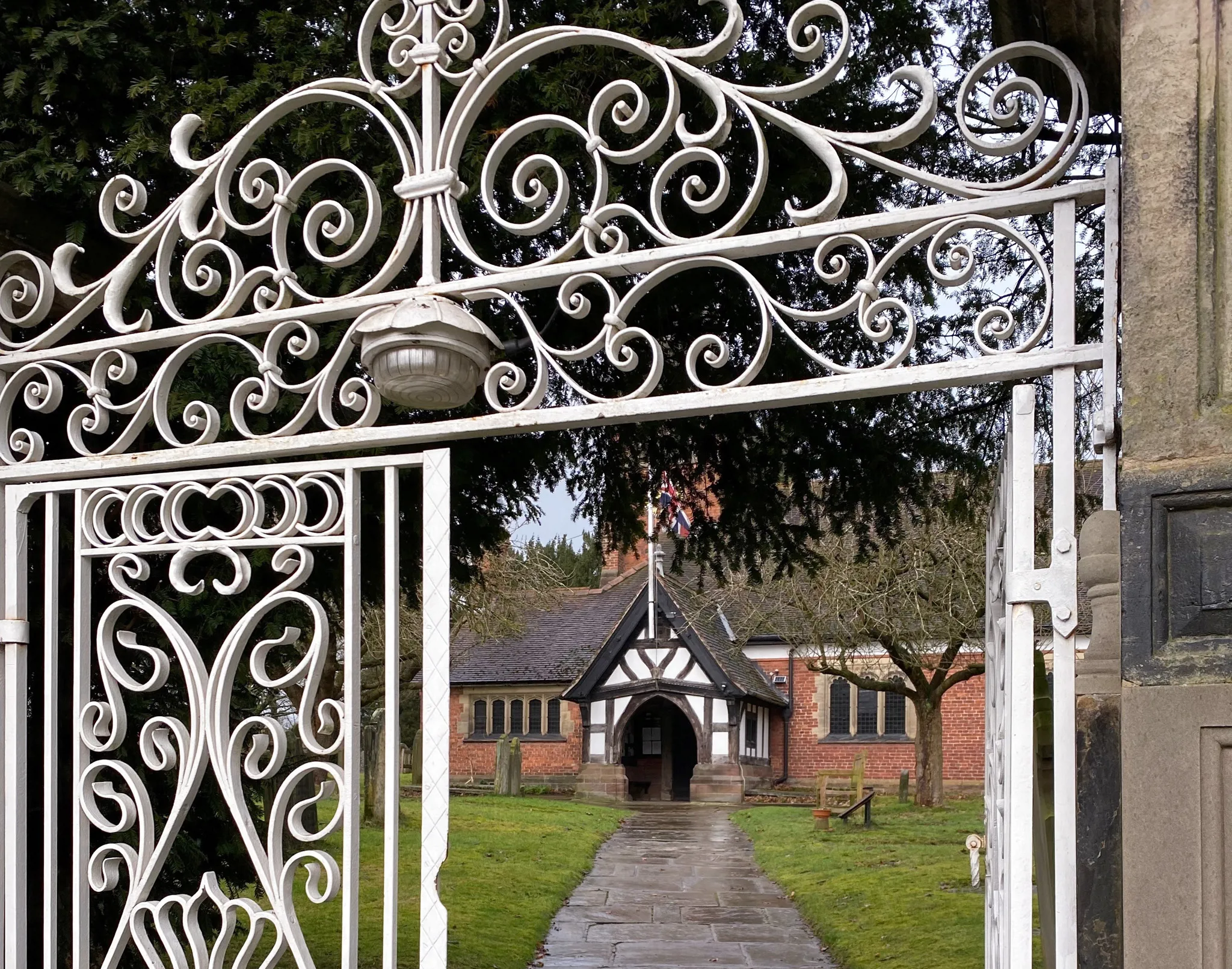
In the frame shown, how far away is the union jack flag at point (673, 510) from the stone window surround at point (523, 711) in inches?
999

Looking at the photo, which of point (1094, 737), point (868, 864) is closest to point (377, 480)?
point (1094, 737)

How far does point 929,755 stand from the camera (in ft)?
76.5

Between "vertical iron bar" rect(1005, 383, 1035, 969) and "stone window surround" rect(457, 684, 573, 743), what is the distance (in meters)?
31.0

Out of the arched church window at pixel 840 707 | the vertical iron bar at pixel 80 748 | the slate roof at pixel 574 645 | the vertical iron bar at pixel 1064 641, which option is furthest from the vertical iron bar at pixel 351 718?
the arched church window at pixel 840 707

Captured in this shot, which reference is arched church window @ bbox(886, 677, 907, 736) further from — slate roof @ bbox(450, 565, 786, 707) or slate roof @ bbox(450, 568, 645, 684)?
slate roof @ bbox(450, 568, 645, 684)

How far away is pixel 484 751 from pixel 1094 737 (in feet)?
110

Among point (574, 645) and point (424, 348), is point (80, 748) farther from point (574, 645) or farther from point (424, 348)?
point (574, 645)

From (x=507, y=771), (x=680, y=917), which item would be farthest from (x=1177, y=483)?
(x=507, y=771)

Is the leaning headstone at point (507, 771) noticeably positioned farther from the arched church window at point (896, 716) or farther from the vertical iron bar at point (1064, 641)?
the vertical iron bar at point (1064, 641)

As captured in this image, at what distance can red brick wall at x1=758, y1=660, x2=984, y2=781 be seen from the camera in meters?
31.0

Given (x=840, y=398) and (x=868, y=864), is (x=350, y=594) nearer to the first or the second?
(x=840, y=398)

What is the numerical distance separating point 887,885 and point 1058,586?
11.1m

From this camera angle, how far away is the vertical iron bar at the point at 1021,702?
10.1 ft

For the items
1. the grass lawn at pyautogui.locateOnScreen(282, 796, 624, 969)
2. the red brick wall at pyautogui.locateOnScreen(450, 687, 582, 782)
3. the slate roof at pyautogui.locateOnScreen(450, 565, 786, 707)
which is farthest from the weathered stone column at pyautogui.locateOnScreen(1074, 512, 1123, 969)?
the red brick wall at pyautogui.locateOnScreen(450, 687, 582, 782)
